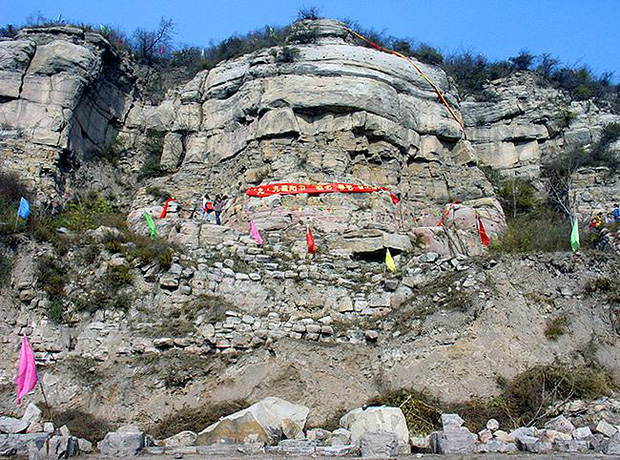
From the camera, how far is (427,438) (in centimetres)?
838

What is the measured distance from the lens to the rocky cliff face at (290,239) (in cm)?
1066

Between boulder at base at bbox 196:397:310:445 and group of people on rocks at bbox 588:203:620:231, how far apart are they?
11215 mm

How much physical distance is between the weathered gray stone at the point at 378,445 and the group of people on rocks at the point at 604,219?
11.3 meters

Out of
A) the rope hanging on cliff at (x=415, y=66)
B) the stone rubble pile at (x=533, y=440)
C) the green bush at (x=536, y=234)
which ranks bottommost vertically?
the stone rubble pile at (x=533, y=440)

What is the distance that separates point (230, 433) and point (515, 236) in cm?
1031

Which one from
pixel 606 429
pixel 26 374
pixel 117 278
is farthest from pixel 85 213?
pixel 606 429

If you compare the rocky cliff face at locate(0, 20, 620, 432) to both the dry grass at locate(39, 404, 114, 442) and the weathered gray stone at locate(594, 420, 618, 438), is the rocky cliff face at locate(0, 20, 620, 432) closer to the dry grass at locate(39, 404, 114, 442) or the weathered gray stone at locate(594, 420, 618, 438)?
the dry grass at locate(39, 404, 114, 442)

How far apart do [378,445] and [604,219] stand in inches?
529

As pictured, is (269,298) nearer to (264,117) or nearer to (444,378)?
(444,378)

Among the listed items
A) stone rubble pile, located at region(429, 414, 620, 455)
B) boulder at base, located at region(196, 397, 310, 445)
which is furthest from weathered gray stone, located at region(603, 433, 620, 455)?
boulder at base, located at region(196, 397, 310, 445)

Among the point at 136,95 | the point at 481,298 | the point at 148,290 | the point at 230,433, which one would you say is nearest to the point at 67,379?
the point at 148,290

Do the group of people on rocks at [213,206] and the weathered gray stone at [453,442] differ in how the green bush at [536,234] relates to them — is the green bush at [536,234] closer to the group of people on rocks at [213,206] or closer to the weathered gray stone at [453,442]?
the weathered gray stone at [453,442]

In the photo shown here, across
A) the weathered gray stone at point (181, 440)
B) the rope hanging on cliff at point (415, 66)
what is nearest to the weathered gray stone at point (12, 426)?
the weathered gray stone at point (181, 440)

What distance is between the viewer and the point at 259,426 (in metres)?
8.55
